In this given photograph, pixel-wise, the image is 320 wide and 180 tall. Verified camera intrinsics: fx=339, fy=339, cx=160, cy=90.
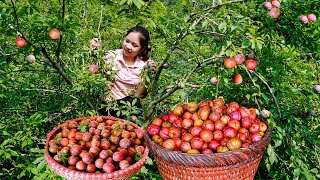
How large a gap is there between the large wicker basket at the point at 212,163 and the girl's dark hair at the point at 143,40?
4.36 ft

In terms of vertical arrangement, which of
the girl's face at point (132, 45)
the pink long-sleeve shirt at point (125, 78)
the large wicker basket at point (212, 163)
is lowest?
the pink long-sleeve shirt at point (125, 78)

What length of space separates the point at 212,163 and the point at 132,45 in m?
1.55

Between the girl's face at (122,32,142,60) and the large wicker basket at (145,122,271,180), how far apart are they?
4.26 feet

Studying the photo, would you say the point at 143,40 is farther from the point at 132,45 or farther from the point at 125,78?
the point at 125,78

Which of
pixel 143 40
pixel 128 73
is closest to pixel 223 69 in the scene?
pixel 143 40

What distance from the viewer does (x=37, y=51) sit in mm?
2496

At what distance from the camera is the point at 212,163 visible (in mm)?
1726

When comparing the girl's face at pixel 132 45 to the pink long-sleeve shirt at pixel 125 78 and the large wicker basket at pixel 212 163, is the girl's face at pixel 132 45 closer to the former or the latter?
the pink long-sleeve shirt at pixel 125 78

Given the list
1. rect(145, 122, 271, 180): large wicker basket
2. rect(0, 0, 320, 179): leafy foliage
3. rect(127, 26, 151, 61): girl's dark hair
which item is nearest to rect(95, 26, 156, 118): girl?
rect(127, 26, 151, 61): girl's dark hair

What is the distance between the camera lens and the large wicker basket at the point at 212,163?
1729mm

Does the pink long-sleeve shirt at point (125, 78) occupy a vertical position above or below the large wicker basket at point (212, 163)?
below

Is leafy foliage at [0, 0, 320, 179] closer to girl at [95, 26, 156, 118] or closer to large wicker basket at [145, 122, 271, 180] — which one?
girl at [95, 26, 156, 118]

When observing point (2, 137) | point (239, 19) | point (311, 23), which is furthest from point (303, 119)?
point (2, 137)

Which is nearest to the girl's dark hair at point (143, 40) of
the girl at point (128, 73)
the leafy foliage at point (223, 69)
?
the girl at point (128, 73)
